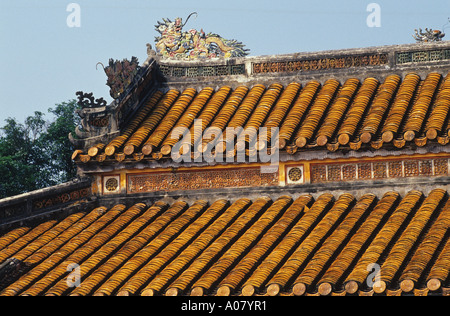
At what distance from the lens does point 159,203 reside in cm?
1775

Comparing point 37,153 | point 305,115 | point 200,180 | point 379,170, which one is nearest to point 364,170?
point 379,170

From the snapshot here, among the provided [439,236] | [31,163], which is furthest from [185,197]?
[31,163]

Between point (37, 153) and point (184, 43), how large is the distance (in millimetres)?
17635

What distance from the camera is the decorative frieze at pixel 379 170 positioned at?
643 inches

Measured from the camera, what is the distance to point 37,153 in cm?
3666

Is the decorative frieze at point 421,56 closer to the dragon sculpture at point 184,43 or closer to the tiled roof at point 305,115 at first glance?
the tiled roof at point 305,115

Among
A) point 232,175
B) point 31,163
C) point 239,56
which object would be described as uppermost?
point 239,56

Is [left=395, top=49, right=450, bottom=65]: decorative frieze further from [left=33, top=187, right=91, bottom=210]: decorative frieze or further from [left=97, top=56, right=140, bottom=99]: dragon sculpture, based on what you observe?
[left=33, top=187, right=91, bottom=210]: decorative frieze

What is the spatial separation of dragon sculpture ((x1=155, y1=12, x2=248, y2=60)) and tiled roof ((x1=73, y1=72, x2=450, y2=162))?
916 mm

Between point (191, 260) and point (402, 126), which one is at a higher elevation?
point (402, 126)

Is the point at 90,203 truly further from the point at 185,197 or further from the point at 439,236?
the point at 439,236

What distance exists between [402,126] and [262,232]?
10.5 ft

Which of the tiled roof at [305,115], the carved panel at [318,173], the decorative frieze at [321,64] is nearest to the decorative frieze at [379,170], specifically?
Result: the carved panel at [318,173]

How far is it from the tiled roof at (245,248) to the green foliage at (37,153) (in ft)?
57.3
